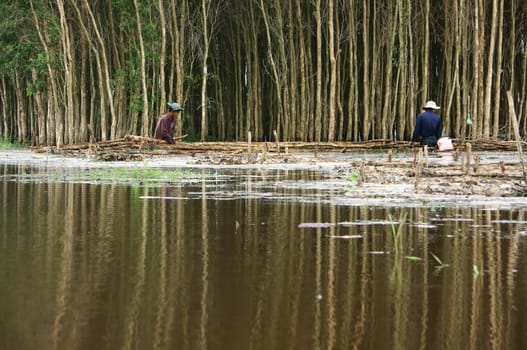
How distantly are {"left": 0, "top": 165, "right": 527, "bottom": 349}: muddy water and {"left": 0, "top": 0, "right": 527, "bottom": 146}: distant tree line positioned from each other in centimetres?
1884

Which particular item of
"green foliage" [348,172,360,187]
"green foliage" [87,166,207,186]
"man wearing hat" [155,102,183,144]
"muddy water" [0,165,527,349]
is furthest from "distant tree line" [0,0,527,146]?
"muddy water" [0,165,527,349]

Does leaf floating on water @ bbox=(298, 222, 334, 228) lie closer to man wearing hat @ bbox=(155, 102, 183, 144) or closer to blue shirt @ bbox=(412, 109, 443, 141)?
blue shirt @ bbox=(412, 109, 443, 141)

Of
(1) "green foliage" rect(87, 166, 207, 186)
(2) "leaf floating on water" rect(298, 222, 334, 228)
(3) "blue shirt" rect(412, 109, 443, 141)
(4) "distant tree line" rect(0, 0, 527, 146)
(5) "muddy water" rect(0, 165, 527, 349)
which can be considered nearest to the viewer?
(5) "muddy water" rect(0, 165, 527, 349)

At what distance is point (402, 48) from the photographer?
26656 mm

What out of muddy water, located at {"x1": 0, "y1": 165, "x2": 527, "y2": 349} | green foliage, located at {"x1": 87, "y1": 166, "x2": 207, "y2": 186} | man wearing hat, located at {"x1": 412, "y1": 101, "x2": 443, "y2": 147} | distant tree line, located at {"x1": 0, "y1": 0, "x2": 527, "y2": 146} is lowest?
muddy water, located at {"x1": 0, "y1": 165, "x2": 527, "y2": 349}

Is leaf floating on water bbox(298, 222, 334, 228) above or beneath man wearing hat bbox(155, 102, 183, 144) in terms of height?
beneath

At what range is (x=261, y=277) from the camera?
14.5 feet

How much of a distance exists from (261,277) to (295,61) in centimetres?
2504

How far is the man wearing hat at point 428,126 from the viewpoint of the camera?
18.7 metres

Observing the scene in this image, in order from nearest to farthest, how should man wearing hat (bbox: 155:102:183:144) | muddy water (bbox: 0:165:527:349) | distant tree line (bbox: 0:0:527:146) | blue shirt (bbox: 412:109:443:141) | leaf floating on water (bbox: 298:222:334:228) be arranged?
muddy water (bbox: 0:165:527:349)
leaf floating on water (bbox: 298:222:334:228)
blue shirt (bbox: 412:109:443:141)
man wearing hat (bbox: 155:102:183:144)
distant tree line (bbox: 0:0:527:146)

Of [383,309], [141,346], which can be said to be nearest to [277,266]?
[383,309]

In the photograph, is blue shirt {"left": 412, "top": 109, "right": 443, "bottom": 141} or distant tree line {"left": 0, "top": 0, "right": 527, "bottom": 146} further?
distant tree line {"left": 0, "top": 0, "right": 527, "bottom": 146}

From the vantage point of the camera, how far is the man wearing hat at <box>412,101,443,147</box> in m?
18.7

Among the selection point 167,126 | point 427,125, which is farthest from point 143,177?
point 167,126
